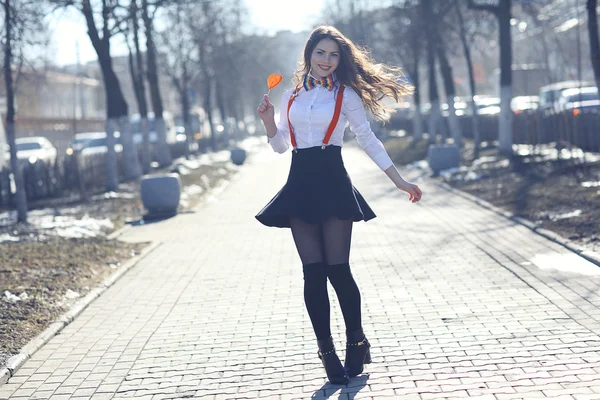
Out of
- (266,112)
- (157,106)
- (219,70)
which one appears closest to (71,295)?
(266,112)

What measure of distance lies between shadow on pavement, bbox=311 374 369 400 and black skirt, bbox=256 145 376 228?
859 mm

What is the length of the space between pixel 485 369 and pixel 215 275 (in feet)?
15.5

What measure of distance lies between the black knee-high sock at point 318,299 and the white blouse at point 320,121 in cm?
65

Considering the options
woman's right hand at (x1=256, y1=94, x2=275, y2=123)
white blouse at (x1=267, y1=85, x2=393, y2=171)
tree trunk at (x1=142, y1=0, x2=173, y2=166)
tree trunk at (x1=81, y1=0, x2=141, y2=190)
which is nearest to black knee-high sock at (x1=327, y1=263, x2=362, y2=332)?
white blouse at (x1=267, y1=85, x2=393, y2=171)

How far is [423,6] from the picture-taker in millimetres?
29047

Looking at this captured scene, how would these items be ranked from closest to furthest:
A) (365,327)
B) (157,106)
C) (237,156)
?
(365,327) → (157,106) → (237,156)

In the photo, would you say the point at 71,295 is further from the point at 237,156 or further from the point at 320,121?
the point at 237,156

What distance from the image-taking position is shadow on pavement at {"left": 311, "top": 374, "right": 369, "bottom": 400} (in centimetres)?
484

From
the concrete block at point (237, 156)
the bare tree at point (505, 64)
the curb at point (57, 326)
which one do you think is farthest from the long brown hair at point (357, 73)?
the concrete block at point (237, 156)

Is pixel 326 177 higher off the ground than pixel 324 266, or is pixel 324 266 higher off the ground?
pixel 326 177

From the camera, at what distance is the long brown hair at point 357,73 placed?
201 inches

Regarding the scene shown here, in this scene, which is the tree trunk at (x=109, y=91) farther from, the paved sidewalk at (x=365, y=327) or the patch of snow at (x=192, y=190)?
the paved sidewalk at (x=365, y=327)

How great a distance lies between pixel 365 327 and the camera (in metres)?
6.52

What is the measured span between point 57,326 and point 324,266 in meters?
2.94
